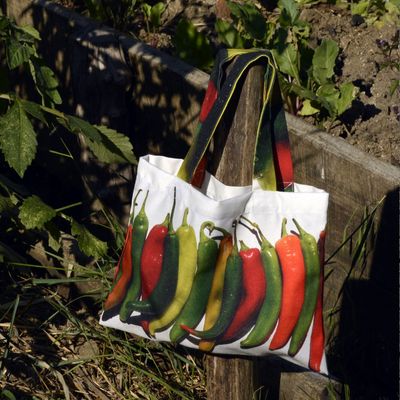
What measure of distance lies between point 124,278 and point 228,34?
185cm

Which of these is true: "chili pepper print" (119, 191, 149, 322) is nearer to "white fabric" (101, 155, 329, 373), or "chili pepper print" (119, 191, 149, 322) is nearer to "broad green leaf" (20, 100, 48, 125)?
"white fabric" (101, 155, 329, 373)

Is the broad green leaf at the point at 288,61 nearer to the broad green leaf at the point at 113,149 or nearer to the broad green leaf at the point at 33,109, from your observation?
the broad green leaf at the point at 113,149

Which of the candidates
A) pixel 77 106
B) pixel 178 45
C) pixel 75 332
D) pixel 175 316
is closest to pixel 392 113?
pixel 178 45

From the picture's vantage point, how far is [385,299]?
3555mm

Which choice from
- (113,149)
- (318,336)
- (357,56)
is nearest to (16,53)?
(113,149)

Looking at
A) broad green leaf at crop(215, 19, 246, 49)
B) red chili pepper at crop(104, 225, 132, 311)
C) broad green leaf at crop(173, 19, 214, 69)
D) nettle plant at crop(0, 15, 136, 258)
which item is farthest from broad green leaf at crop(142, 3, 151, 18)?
red chili pepper at crop(104, 225, 132, 311)

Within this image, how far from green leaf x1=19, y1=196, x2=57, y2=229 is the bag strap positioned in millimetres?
745

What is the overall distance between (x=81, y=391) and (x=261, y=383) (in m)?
0.67

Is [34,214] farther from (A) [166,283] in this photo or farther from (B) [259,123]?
(B) [259,123]

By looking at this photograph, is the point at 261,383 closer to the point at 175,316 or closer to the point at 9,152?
the point at 175,316

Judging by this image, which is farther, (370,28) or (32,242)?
(370,28)

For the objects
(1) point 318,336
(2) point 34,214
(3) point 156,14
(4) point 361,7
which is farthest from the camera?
(3) point 156,14

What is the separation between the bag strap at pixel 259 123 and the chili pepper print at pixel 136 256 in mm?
165

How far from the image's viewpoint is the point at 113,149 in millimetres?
3100
